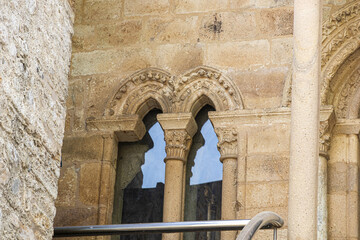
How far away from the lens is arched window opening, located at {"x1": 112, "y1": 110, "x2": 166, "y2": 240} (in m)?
7.12

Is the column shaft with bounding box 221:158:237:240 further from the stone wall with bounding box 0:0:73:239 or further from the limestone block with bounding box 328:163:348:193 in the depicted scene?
the stone wall with bounding box 0:0:73:239

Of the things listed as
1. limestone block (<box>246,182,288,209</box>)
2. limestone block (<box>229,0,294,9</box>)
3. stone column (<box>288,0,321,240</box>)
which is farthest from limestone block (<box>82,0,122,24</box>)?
stone column (<box>288,0,321,240</box>)

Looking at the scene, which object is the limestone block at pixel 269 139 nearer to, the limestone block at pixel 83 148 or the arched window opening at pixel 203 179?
the arched window opening at pixel 203 179

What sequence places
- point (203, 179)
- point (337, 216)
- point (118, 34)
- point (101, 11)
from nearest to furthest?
point (337, 216), point (203, 179), point (118, 34), point (101, 11)

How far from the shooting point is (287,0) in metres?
7.16

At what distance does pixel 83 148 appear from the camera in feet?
23.5

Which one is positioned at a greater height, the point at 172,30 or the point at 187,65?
the point at 172,30

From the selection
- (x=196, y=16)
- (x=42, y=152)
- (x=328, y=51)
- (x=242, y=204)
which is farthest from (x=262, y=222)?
(x=196, y=16)

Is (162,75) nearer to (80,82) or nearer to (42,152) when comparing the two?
(80,82)

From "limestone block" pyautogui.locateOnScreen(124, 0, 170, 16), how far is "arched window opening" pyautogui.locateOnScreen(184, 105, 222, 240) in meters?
0.99

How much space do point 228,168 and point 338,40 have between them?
4.60ft

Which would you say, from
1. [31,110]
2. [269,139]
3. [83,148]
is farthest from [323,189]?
[31,110]

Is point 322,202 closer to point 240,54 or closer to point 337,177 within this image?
point 337,177

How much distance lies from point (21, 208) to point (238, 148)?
3193mm
